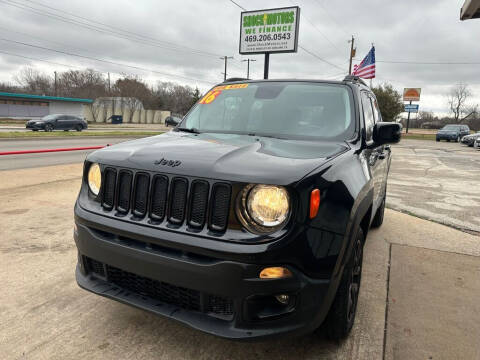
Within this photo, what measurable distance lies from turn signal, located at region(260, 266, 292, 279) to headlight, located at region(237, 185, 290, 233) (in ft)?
0.62

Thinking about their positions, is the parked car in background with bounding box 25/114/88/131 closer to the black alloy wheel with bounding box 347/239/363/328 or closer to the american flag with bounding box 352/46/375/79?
the american flag with bounding box 352/46/375/79

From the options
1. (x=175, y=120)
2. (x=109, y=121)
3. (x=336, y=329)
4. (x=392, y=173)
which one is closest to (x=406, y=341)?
(x=336, y=329)

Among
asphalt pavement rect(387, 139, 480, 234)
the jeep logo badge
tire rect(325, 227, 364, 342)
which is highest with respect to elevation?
the jeep logo badge

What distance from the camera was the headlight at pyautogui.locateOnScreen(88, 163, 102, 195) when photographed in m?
2.40

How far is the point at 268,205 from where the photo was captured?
184cm

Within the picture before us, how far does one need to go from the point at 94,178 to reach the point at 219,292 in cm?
Answer: 121

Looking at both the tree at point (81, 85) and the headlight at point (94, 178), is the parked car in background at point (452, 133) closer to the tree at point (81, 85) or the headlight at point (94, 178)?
the headlight at point (94, 178)

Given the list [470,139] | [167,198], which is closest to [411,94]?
[470,139]

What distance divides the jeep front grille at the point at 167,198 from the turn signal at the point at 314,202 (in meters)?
0.42

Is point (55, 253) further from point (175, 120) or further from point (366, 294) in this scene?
point (366, 294)

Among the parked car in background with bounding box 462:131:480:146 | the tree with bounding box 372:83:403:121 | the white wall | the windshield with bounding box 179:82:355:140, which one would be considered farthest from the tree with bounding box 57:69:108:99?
the windshield with bounding box 179:82:355:140

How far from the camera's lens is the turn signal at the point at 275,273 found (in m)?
1.78

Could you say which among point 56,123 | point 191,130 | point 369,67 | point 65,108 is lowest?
point 56,123

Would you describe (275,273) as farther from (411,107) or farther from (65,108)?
(411,107)
